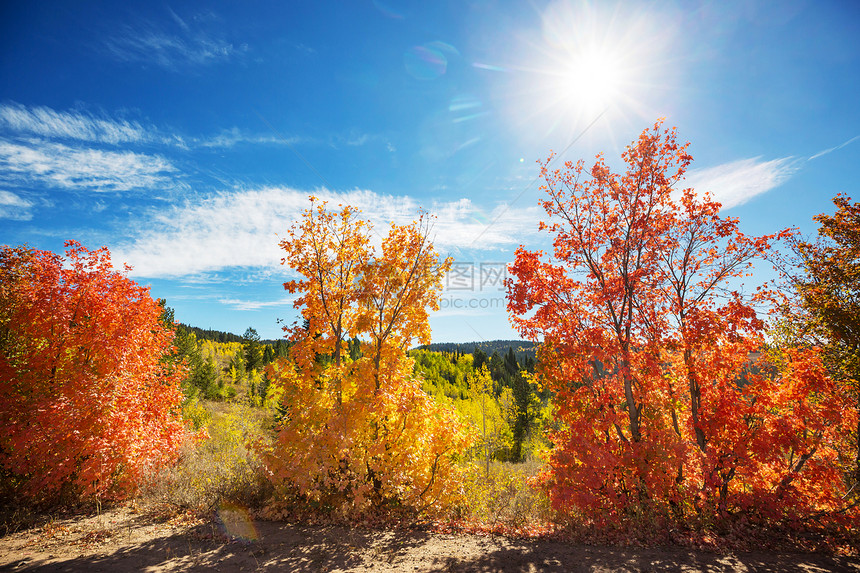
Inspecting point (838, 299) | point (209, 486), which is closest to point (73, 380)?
point (209, 486)

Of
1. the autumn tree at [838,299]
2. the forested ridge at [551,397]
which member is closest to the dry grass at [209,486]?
the forested ridge at [551,397]

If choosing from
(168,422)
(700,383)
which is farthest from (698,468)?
(168,422)

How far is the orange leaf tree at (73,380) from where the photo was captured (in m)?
10.0

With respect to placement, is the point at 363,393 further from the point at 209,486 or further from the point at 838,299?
the point at 838,299

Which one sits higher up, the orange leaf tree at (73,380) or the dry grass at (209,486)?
the orange leaf tree at (73,380)

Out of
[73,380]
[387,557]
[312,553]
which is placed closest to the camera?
[387,557]

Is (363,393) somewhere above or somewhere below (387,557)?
above

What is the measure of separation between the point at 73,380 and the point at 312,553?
30.8 feet

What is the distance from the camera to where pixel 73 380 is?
10.5 meters

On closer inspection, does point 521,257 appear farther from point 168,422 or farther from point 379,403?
point 168,422

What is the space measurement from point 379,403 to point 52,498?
10.7 metres

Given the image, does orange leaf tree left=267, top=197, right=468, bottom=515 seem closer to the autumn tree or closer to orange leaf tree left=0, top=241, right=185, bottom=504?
orange leaf tree left=0, top=241, right=185, bottom=504

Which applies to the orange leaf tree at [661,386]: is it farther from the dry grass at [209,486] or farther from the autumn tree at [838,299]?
the dry grass at [209,486]

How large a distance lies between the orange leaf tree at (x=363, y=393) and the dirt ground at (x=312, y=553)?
143cm
